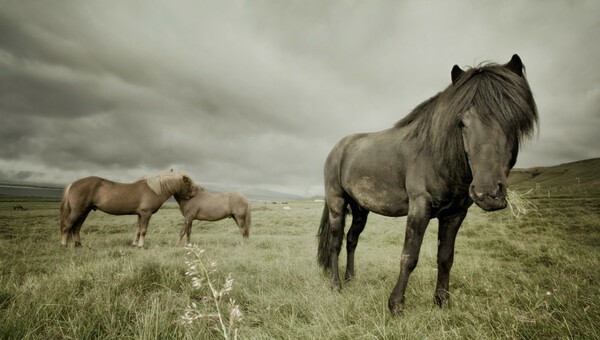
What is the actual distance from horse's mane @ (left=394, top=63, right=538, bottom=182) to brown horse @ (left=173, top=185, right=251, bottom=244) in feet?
35.0

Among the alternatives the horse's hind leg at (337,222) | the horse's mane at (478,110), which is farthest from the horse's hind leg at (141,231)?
the horse's mane at (478,110)

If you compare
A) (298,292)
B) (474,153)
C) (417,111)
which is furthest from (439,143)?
(298,292)

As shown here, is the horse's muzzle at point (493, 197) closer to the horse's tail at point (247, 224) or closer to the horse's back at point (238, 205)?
the horse's tail at point (247, 224)

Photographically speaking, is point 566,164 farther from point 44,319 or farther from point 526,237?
point 44,319

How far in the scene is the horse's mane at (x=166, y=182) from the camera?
33.4ft

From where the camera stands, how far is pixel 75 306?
293 cm

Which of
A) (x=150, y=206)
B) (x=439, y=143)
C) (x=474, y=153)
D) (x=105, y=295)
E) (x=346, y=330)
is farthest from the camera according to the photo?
(x=150, y=206)

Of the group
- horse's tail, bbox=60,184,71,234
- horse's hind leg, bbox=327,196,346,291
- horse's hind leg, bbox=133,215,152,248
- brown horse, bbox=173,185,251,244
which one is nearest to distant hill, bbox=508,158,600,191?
brown horse, bbox=173,185,251,244

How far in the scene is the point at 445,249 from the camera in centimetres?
346

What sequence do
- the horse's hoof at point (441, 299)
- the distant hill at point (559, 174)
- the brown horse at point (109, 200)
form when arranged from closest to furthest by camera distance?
the horse's hoof at point (441, 299), the brown horse at point (109, 200), the distant hill at point (559, 174)

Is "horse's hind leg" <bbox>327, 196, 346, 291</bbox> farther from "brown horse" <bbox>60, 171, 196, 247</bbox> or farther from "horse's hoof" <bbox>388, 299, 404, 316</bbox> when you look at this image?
"brown horse" <bbox>60, 171, 196, 247</bbox>

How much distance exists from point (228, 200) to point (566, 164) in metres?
249

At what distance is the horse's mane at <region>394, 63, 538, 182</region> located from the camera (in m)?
2.53

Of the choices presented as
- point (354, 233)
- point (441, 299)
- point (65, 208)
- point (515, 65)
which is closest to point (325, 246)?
point (354, 233)
